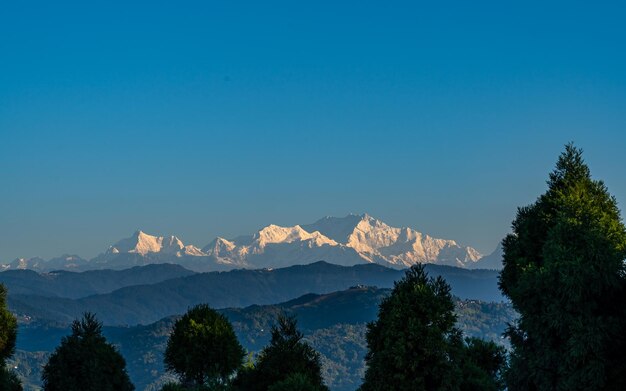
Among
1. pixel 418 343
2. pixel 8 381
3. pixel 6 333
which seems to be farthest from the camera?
pixel 6 333

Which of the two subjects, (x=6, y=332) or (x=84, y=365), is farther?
(x=6, y=332)

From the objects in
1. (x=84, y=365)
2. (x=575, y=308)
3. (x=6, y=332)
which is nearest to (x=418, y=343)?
(x=575, y=308)

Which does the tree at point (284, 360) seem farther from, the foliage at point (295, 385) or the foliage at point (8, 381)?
the foliage at point (8, 381)

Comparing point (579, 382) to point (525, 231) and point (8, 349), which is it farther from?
point (8, 349)

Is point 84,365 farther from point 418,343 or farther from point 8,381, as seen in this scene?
point 418,343

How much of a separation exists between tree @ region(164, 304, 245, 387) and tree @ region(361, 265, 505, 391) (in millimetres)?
36642

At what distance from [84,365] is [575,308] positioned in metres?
44.0

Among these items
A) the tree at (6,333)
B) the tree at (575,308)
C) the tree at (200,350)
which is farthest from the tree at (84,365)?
the tree at (575,308)

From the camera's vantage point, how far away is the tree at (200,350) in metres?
83.7

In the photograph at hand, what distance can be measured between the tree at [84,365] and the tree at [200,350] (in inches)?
370

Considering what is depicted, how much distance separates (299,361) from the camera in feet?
222

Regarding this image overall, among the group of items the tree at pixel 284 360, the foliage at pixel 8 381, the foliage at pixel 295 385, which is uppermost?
the tree at pixel 284 360

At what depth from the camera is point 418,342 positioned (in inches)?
1866

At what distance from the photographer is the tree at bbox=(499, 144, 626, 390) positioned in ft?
189
